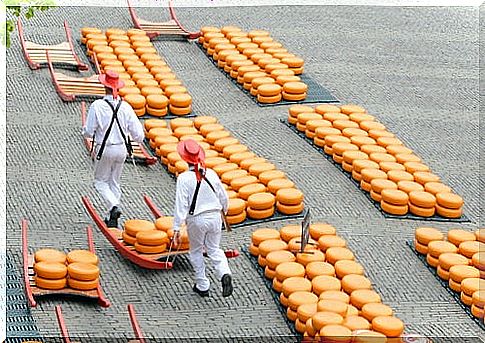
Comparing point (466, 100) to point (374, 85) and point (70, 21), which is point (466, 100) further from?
point (70, 21)

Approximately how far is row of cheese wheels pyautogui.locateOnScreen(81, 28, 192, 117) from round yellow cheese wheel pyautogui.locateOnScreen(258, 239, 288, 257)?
13.5ft

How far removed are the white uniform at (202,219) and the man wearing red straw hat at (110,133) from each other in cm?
148

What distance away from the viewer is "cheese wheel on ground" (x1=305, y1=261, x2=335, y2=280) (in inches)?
448

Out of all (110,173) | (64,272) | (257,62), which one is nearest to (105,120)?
(110,173)

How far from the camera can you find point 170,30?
1906 cm

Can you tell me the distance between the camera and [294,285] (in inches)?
439

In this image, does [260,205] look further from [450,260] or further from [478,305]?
[478,305]

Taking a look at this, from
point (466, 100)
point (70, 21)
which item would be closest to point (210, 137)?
point (466, 100)

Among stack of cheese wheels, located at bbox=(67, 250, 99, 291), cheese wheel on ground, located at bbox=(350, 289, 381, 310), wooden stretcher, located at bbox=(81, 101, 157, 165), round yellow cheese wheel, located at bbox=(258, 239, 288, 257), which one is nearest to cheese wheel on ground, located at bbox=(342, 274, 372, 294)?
cheese wheel on ground, located at bbox=(350, 289, 381, 310)

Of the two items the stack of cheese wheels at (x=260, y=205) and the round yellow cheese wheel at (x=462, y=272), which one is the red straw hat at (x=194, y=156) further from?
the round yellow cheese wheel at (x=462, y=272)

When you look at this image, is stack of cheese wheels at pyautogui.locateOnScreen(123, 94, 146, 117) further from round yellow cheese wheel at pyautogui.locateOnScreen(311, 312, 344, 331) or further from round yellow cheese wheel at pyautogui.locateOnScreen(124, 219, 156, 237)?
round yellow cheese wheel at pyautogui.locateOnScreen(311, 312, 344, 331)

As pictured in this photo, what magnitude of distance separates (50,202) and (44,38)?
599 cm

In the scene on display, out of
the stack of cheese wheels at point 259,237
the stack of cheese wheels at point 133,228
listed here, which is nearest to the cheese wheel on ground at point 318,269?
the stack of cheese wheels at point 259,237

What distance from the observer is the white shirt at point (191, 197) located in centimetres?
1104
